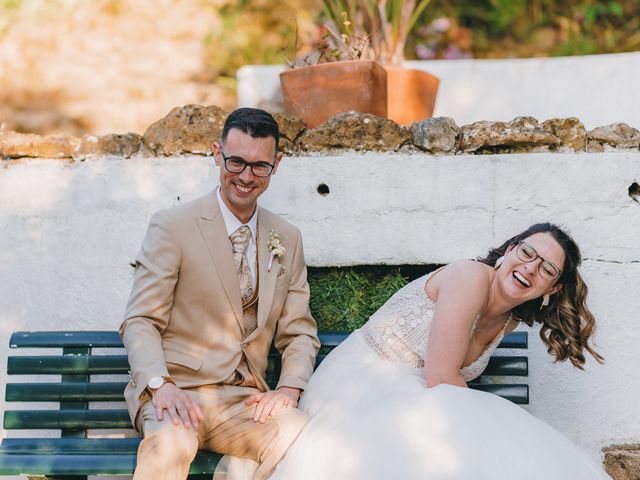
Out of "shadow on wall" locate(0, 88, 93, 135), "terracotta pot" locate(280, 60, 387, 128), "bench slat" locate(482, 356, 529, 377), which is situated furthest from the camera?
"shadow on wall" locate(0, 88, 93, 135)

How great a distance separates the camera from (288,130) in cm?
385

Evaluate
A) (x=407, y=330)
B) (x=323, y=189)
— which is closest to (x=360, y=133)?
(x=323, y=189)

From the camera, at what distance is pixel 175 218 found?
3.18m

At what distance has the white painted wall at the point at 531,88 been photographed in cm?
500

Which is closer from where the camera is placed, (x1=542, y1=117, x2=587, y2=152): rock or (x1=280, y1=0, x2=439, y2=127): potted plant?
(x1=542, y1=117, x2=587, y2=152): rock

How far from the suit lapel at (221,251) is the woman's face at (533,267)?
3.26 ft

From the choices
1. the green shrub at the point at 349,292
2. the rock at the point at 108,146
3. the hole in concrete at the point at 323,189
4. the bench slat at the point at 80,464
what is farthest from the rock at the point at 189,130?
the bench slat at the point at 80,464

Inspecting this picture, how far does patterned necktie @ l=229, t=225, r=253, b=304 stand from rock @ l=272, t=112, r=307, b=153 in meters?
0.69

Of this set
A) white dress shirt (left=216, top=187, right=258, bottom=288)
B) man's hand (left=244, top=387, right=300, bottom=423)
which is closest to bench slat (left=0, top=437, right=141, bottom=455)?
man's hand (left=244, top=387, right=300, bottom=423)

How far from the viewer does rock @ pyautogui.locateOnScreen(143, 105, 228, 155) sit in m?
3.84

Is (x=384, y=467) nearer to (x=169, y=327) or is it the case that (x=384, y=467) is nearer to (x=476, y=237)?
(x=169, y=327)

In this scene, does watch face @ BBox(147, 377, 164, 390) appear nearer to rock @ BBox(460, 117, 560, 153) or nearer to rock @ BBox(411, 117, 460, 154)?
rock @ BBox(411, 117, 460, 154)

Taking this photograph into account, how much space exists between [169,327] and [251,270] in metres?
0.39

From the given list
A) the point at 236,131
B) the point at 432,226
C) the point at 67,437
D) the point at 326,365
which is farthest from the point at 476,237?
the point at 67,437
